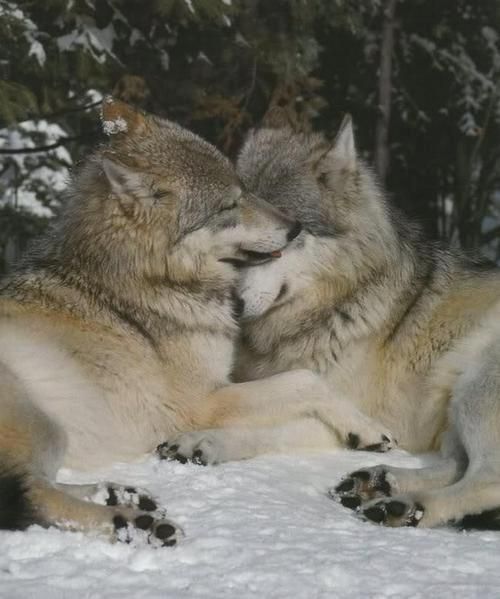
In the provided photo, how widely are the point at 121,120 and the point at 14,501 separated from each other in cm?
225

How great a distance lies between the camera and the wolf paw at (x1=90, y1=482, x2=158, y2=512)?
11.7 feet

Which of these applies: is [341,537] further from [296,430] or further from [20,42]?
[20,42]

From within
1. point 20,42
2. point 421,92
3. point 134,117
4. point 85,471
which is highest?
point 421,92

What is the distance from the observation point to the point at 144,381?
4629 millimetres

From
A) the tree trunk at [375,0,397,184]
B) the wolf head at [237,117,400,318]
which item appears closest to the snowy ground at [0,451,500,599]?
the wolf head at [237,117,400,318]

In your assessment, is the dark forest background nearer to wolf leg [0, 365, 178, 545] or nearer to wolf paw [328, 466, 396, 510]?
wolf paw [328, 466, 396, 510]

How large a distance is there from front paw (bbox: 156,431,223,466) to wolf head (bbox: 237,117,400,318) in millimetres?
973

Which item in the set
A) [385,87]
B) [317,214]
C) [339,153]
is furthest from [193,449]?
[385,87]

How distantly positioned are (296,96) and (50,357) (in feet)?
24.4

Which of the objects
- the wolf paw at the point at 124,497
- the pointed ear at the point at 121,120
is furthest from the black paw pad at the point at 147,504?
the pointed ear at the point at 121,120

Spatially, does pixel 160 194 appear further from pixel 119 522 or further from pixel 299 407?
pixel 119 522

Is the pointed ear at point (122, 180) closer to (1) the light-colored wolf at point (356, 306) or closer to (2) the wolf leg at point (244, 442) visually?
(1) the light-colored wolf at point (356, 306)

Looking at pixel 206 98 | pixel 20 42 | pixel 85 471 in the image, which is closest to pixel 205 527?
pixel 85 471

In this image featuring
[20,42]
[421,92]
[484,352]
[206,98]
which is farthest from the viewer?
[421,92]
